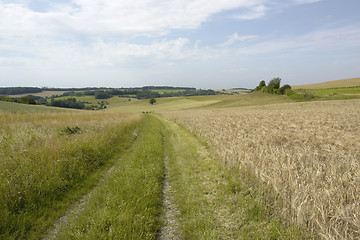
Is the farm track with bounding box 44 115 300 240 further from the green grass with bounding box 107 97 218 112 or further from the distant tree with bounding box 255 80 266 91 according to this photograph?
the distant tree with bounding box 255 80 266 91

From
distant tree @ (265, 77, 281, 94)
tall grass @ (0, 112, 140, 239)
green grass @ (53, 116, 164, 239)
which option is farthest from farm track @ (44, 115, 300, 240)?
distant tree @ (265, 77, 281, 94)

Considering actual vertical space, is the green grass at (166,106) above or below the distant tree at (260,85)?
below

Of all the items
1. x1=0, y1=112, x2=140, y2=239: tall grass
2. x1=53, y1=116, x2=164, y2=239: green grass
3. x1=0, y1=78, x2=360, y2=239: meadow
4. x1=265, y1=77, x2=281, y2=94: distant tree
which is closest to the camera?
x1=0, y1=78, x2=360, y2=239: meadow

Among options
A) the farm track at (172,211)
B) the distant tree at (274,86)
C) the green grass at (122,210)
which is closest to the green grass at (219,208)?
the farm track at (172,211)

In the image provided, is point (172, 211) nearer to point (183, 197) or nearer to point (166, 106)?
point (183, 197)

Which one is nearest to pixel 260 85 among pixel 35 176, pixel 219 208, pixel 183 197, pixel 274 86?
pixel 274 86

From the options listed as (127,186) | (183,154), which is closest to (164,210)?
(127,186)

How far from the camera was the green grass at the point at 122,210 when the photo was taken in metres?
4.07

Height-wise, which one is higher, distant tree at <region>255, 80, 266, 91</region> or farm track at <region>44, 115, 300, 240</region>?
distant tree at <region>255, 80, 266, 91</region>

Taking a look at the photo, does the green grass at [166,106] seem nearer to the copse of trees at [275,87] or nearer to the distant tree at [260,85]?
the copse of trees at [275,87]

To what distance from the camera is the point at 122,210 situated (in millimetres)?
4809

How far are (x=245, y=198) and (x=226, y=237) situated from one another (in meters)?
1.61

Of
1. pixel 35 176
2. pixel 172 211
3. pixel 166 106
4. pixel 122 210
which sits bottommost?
pixel 172 211

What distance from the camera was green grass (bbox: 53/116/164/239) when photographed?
4070mm
